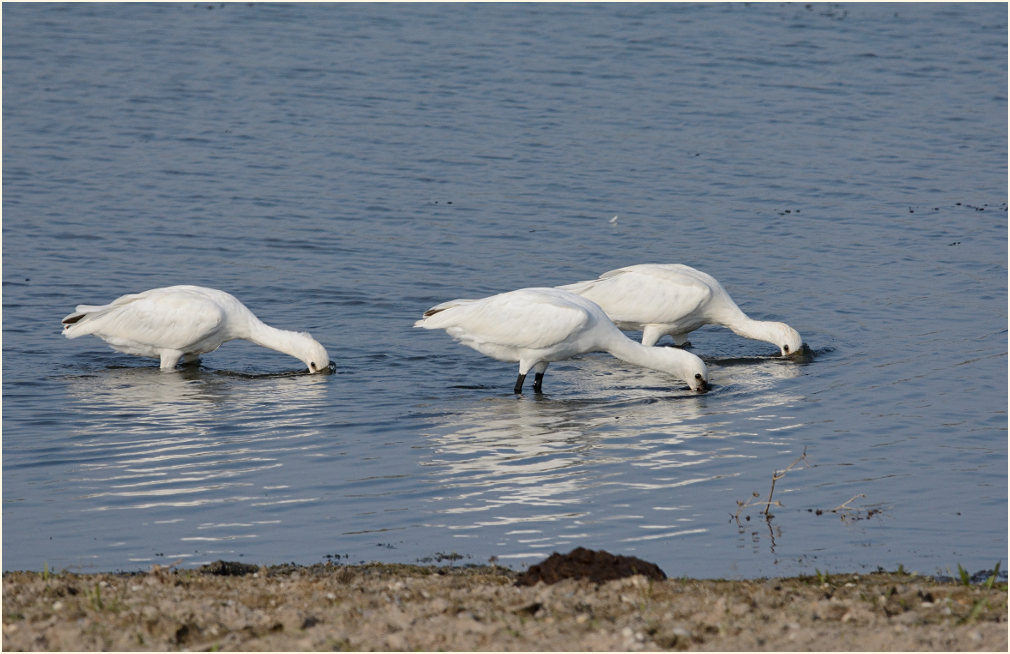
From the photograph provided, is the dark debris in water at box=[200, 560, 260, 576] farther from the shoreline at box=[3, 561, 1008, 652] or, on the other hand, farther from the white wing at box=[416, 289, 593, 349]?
the white wing at box=[416, 289, 593, 349]

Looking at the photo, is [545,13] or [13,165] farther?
[545,13]

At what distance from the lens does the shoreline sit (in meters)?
5.45

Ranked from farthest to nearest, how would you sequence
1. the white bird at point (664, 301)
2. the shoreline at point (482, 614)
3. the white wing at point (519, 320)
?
the white bird at point (664, 301) < the white wing at point (519, 320) < the shoreline at point (482, 614)

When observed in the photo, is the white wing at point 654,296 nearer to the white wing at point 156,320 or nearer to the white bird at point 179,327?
the white bird at point 179,327

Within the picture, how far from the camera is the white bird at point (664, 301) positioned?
44.1 ft

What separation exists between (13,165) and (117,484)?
11981mm

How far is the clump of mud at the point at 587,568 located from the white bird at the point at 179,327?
6199 mm

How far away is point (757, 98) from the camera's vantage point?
79.1ft

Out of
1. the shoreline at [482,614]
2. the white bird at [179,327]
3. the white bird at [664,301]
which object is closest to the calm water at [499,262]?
the white bird at [179,327]

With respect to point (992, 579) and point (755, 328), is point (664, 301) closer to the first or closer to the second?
point (755, 328)

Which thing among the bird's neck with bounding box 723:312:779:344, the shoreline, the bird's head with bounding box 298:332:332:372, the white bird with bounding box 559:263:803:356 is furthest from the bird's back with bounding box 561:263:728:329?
the shoreline

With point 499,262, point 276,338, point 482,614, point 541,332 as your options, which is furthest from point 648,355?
point 482,614

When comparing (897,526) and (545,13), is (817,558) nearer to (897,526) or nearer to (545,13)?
(897,526)

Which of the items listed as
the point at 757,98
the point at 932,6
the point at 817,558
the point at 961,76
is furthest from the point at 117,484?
the point at 932,6
